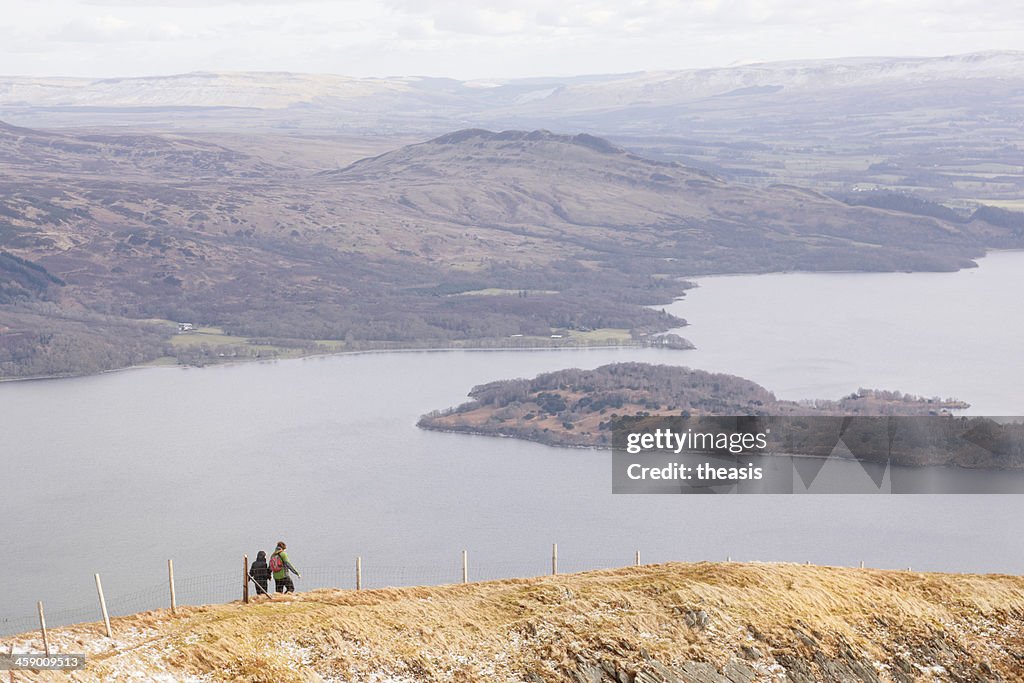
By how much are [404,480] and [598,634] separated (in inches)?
2279

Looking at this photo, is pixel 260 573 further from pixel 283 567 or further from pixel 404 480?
pixel 404 480

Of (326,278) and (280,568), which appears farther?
(326,278)

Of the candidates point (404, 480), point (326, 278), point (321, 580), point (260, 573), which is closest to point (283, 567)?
point (260, 573)

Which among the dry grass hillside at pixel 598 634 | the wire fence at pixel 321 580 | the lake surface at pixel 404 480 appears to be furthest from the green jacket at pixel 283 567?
the lake surface at pixel 404 480

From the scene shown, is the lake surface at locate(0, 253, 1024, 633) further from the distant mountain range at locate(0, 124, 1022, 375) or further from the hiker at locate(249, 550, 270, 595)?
the hiker at locate(249, 550, 270, 595)

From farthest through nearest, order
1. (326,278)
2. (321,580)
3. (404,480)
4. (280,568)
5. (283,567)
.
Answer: (326,278) → (404,480) → (321,580) → (283,567) → (280,568)

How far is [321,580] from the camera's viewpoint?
183ft

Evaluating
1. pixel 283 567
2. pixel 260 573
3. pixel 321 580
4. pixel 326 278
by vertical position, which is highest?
pixel 283 567

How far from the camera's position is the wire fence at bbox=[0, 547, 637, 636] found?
5183 centimetres

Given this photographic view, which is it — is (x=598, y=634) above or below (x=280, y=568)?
below

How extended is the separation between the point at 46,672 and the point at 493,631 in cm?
679

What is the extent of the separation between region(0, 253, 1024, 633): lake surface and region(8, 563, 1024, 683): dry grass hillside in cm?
3293

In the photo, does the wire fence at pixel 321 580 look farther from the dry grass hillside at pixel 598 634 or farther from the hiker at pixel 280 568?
the dry grass hillside at pixel 598 634

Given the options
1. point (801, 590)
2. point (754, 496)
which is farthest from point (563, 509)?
point (801, 590)
